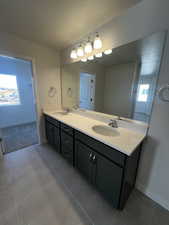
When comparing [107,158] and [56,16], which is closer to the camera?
[107,158]

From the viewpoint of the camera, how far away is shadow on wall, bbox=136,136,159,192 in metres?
1.25

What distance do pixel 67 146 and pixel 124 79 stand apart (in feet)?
4.80

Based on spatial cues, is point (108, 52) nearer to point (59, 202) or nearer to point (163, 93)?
point (163, 93)

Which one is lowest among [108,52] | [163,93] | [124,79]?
[163,93]

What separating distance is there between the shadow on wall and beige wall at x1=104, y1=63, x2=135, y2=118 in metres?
0.44

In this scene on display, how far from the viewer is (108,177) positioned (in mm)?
1138

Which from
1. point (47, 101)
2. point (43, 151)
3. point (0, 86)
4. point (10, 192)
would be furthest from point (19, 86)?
point (10, 192)

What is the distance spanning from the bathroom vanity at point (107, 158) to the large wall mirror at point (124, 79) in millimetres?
403

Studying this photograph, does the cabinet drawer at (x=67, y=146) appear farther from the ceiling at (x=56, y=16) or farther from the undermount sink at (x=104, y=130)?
the ceiling at (x=56, y=16)

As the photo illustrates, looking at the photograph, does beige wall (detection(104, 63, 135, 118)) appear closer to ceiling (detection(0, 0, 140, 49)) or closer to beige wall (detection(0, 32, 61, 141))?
ceiling (detection(0, 0, 140, 49))

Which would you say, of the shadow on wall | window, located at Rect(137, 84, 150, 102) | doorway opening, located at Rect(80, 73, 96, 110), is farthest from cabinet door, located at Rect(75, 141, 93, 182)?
window, located at Rect(137, 84, 150, 102)

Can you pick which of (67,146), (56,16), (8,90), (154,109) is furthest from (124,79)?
(8,90)

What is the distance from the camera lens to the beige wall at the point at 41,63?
183cm

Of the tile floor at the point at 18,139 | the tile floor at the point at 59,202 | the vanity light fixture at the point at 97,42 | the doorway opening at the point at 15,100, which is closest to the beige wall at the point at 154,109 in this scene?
the vanity light fixture at the point at 97,42
